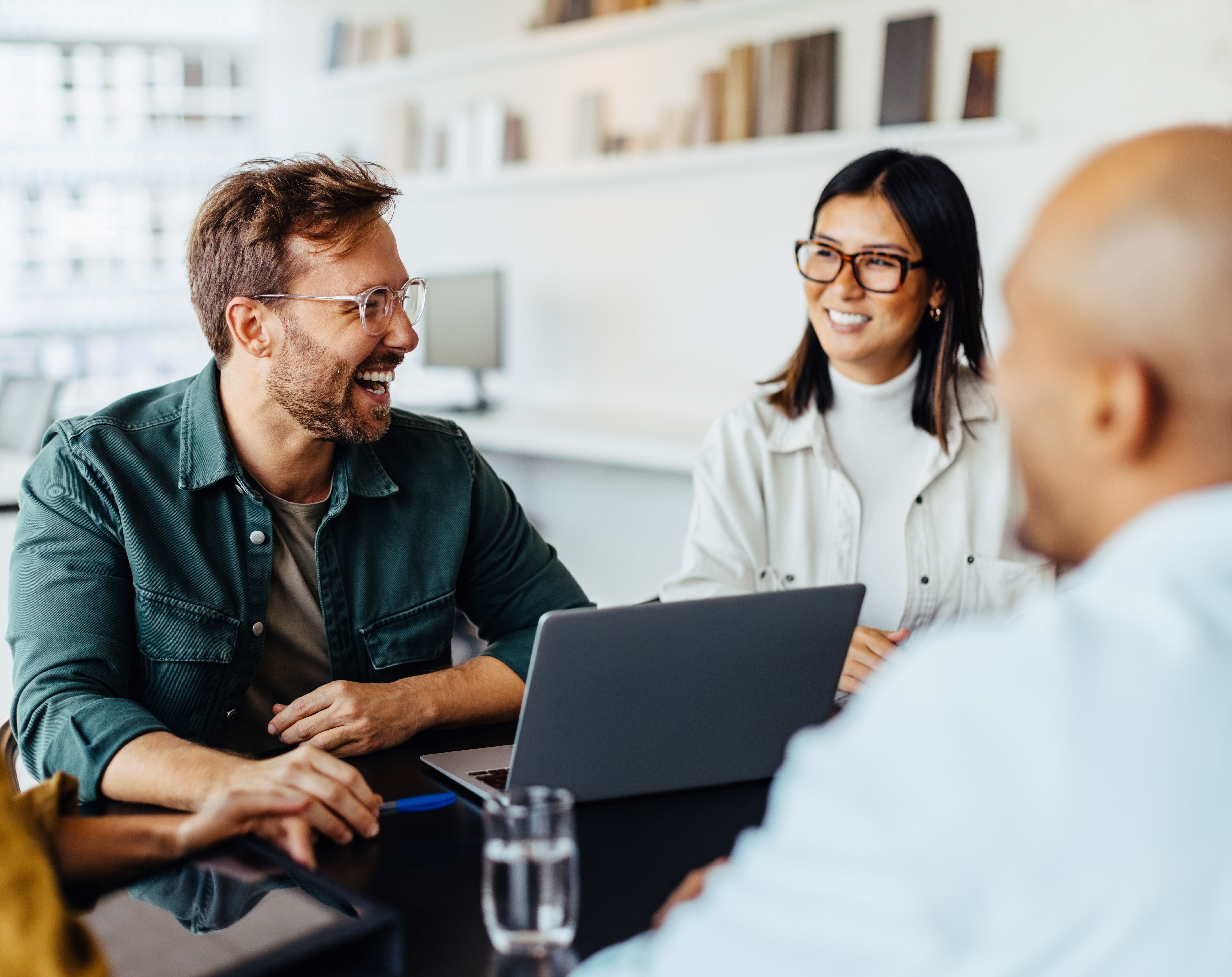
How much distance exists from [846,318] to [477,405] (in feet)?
8.62

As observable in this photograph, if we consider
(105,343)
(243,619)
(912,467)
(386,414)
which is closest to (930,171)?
(912,467)

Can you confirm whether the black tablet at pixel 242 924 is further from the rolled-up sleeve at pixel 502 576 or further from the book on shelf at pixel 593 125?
the book on shelf at pixel 593 125

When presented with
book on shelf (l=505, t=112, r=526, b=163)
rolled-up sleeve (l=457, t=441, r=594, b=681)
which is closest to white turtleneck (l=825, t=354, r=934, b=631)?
rolled-up sleeve (l=457, t=441, r=594, b=681)

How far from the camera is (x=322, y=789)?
112cm

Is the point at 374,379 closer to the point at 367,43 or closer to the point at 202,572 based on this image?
the point at 202,572

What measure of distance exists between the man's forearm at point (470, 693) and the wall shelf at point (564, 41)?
109 inches

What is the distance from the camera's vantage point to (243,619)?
1.55 metres

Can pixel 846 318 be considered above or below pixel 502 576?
above

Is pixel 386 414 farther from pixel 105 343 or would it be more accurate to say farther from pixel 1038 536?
pixel 105 343

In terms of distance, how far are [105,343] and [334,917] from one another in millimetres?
4945

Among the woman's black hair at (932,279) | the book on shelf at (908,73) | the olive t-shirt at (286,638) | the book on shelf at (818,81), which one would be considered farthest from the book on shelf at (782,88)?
the olive t-shirt at (286,638)

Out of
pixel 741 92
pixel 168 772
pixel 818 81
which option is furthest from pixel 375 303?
pixel 741 92

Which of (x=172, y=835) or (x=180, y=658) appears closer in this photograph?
(x=172, y=835)

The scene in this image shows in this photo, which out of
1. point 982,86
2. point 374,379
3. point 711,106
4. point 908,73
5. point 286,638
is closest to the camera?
point 286,638
